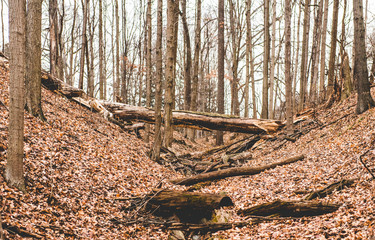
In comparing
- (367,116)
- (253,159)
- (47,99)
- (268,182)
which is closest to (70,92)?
(47,99)

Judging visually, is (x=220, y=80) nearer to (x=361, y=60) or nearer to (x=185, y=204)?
(x=361, y=60)

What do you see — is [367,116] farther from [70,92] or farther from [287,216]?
[70,92]

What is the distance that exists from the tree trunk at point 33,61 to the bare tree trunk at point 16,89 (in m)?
4.07

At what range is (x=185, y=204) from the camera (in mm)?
5965

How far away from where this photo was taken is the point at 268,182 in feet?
24.5

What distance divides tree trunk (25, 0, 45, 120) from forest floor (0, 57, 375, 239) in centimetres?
62

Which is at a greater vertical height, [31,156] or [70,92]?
[70,92]

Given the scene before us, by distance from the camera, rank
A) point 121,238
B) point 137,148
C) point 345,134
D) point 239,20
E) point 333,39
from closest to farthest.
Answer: point 121,238 → point 345,134 → point 137,148 → point 333,39 → point 239,20

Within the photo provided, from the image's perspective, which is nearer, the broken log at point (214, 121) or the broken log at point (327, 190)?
the broken log at point (327, 190)

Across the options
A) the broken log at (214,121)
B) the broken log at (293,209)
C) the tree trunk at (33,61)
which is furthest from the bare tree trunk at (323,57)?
the tree trunk at (33,61)

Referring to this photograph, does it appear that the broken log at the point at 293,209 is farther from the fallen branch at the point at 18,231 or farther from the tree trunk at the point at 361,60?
the tree trunk at the point at 361,60

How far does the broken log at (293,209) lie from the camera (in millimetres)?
4918

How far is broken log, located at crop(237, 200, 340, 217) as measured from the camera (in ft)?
16.1

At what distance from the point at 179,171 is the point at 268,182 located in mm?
3763
